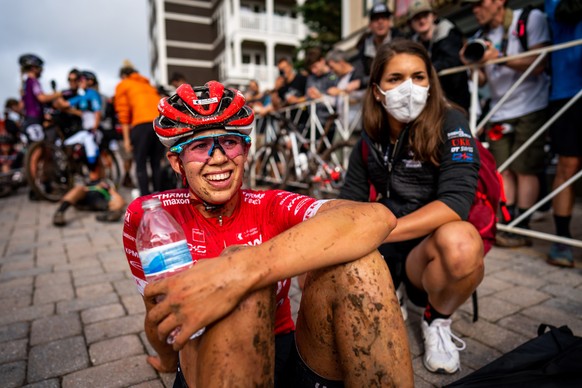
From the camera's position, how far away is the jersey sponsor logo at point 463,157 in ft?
6.81

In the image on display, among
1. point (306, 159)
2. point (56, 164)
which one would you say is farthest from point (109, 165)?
point (306, 159)

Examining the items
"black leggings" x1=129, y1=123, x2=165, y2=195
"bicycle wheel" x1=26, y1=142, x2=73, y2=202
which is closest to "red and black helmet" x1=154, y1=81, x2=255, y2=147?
"black leggings" x1=129, y1=123, x2=165, y2=195

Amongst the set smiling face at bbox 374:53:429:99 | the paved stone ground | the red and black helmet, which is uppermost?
smiling face at bbox 374:53:429:99

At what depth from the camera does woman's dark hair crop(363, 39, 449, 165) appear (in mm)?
2219

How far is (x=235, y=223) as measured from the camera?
1.63 meters

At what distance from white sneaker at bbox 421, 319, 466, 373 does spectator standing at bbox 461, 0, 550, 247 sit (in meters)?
2.47

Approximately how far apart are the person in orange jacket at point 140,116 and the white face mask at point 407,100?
4.56 m

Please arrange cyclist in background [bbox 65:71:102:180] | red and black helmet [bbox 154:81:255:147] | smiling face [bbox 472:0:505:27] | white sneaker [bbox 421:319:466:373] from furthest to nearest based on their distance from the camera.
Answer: cyclist in background [bbox 65:71:102:180] → smiling face [bbox 472:0:505:27] → white sneaker [bbox 421:319:466:373] → red and black helmet [bbox 154:81:255:147]

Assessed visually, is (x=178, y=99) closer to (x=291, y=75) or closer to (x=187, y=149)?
(x=187, y=149)

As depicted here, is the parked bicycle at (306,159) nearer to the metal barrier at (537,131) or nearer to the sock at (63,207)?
the metal barrier at (537,131)

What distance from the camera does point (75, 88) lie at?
23.8ft

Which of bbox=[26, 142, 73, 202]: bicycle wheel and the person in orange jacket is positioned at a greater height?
the person in orange jacket

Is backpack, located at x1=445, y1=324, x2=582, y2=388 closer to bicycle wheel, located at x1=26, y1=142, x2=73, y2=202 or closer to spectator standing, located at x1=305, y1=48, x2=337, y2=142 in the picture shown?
spectator standing, located at x1=305, y1=48, x2=337, y2=142

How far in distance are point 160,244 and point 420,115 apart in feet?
5.83
